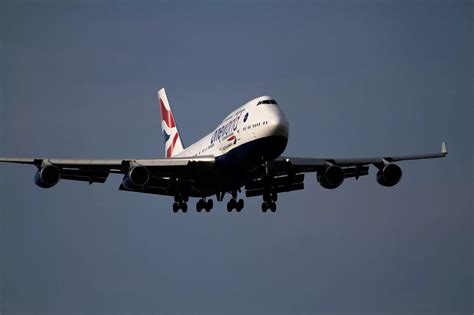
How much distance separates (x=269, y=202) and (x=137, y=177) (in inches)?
390

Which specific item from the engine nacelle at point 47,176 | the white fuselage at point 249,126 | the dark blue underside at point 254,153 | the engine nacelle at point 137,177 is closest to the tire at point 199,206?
the white fuselage at point 249,126

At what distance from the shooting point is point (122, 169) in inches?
2250

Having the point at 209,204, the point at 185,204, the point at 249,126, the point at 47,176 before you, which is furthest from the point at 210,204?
the point at 47,176

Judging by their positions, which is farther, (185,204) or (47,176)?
(185,204)

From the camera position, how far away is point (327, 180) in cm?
5884

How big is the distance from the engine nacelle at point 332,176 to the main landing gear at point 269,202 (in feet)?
12.1

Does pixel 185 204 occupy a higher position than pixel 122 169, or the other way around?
pixel 185 204

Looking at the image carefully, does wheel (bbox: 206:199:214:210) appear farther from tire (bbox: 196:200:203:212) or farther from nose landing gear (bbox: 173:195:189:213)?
nose landing gear (bbox: 173:195:189:213)

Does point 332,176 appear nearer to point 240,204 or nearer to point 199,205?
point 240,204

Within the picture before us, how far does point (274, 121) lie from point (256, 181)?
1069 centimetres

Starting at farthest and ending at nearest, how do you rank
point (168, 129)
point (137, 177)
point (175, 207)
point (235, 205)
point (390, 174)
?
point (168, 129) < point (175, 207) < point (235, 205) < point (390, 174) < point (137, 177)

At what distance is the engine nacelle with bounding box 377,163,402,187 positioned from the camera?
2397 inches

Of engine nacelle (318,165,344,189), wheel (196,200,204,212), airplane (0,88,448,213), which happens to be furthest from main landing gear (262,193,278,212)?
wheel (196,200,204,212)

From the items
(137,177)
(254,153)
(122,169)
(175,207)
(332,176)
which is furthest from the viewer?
(175,207)
